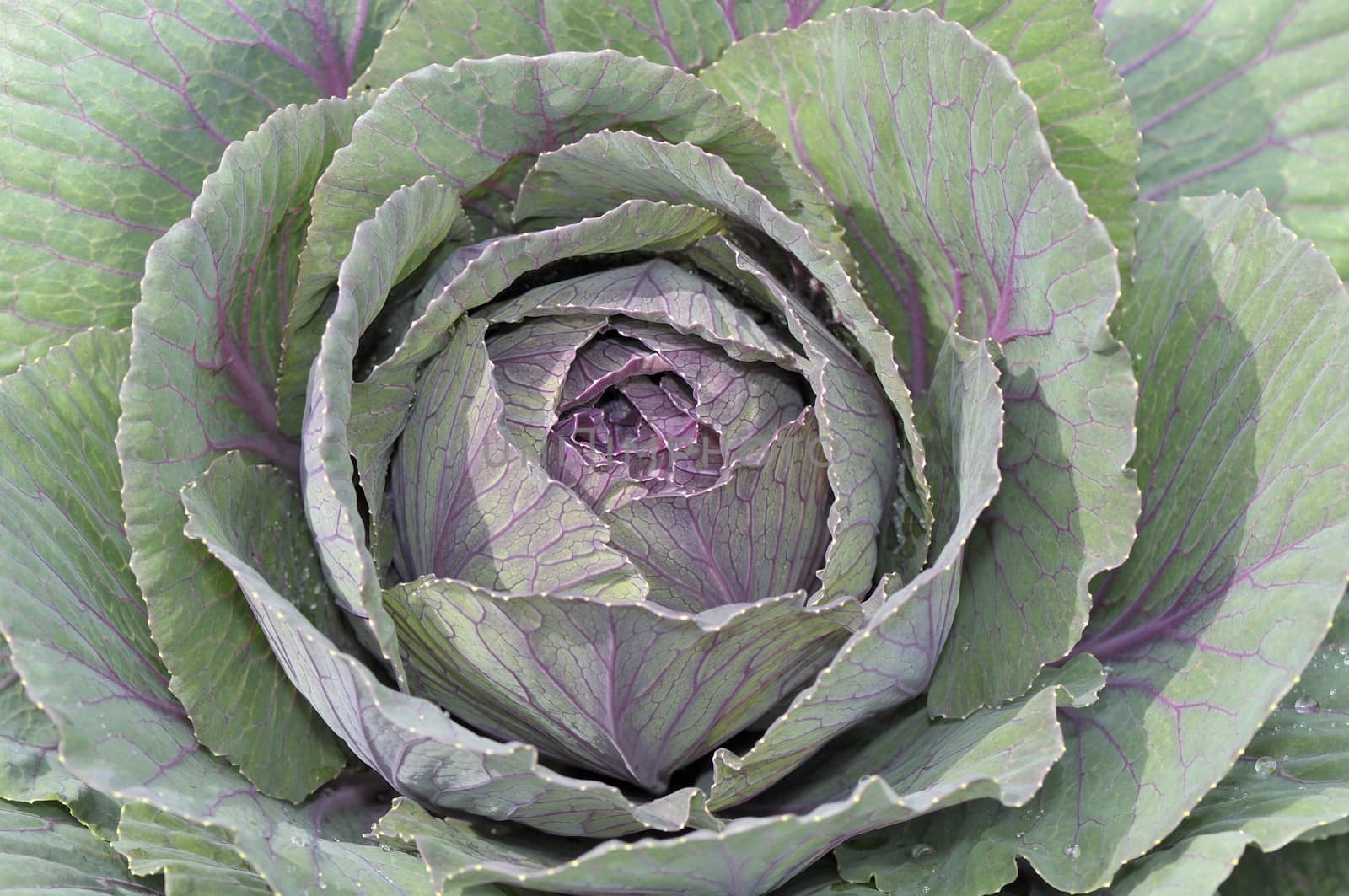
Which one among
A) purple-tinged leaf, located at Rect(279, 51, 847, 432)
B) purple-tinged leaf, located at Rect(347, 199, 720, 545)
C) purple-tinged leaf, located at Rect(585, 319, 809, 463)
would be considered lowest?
purple-tinged leaf, located at Rect(585, 319, 809, 463)

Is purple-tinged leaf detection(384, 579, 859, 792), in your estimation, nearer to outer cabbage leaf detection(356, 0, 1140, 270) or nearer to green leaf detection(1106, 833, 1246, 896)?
green leaf detection(1106, 833, 1246, 896)

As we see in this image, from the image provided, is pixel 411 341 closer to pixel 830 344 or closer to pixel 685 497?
pixel 685 497

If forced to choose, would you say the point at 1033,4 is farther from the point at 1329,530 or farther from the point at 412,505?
the point at 412,505

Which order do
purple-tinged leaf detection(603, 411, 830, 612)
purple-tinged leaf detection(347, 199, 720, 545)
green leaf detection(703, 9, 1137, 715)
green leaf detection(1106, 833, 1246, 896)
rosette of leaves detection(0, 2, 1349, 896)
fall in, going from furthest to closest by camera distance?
purple-tinged leaf detection(347, 199, 720, 545)
purple-tinged leaf detection(603, 411, 830, 612)
green leaf detection(703, 9, 1137, 715)
rosette of leaves detection(0, 2, 1349, 896)
green leaf detection(1106, 833, 1246, 896)

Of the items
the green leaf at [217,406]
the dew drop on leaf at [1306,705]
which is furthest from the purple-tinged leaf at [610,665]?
the dew drop on leaf at [1306,705]

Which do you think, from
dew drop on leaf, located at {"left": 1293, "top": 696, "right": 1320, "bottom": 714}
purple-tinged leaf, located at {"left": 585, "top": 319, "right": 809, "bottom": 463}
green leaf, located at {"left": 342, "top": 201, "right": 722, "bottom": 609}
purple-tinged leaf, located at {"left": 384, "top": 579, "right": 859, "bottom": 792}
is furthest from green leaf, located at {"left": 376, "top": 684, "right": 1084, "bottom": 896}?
purple-tinged leaf, located at {"left": 585, "top": 319, "right": 809, "bottom": 463}
